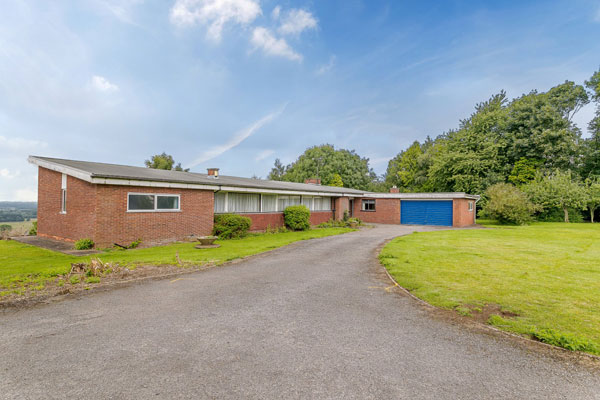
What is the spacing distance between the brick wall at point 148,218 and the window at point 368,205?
18.3 meters

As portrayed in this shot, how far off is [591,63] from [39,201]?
54.2 metres

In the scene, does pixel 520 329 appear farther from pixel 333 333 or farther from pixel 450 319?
pixel 333 333

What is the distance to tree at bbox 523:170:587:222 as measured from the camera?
27.2 metres

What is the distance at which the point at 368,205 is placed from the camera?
2945 cm

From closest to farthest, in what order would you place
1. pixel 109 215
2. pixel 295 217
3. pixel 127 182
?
pixel 109 215 → pixel 127 182 → pixel 295 217

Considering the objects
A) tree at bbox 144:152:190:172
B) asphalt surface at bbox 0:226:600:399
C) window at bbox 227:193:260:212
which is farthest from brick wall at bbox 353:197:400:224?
tree at bbox 144:152:190:172

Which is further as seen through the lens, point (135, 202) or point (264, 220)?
point (264, 220)

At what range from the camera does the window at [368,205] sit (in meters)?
29.2

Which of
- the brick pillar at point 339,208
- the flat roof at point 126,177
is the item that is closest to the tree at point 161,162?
the flat roof at point 126,177

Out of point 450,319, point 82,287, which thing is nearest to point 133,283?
point 82,287

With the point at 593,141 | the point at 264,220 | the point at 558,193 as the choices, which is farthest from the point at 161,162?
the point at 593,141

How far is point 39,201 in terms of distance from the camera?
583 inches

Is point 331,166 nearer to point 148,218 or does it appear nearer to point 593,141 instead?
point 593,141

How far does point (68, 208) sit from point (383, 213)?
23975 mm
